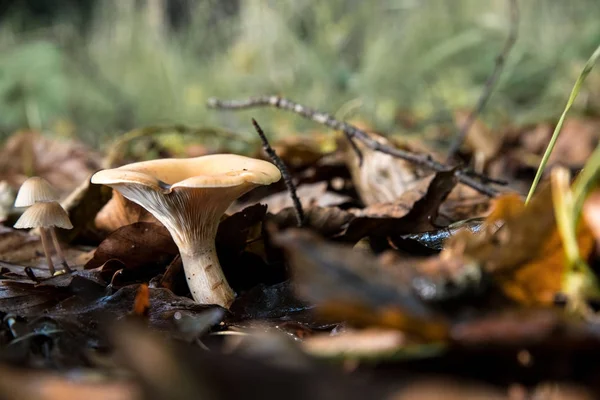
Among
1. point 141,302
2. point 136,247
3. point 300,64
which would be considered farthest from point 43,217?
point 300,64

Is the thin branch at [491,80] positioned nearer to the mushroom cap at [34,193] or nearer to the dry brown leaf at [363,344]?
the mushroom cap at [34,193]

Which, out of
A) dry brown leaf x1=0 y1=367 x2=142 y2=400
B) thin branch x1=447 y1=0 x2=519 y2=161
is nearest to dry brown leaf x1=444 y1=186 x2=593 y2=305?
dry brown leaf x1=0 y1=367 x2=142 y2=400

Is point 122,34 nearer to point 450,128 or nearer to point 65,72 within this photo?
point 65,72

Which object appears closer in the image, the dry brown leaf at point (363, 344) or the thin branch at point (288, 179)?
the dry brown leaf at point (363, 344)

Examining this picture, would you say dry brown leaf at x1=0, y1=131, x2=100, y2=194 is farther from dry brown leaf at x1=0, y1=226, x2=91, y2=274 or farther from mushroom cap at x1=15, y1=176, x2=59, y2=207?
mushroom cap at x1=15, y1=176, x2=59, y2=207

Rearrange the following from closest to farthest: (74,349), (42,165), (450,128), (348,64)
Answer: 1. (74,349)
2. (42,165)
3. (450,128)
4. (348,64)

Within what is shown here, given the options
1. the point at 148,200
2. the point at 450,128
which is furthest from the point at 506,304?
the point at 450,128

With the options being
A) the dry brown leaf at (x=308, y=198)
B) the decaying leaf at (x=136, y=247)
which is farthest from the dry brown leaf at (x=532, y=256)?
the dry brown leaf at (x=308, y=198)
